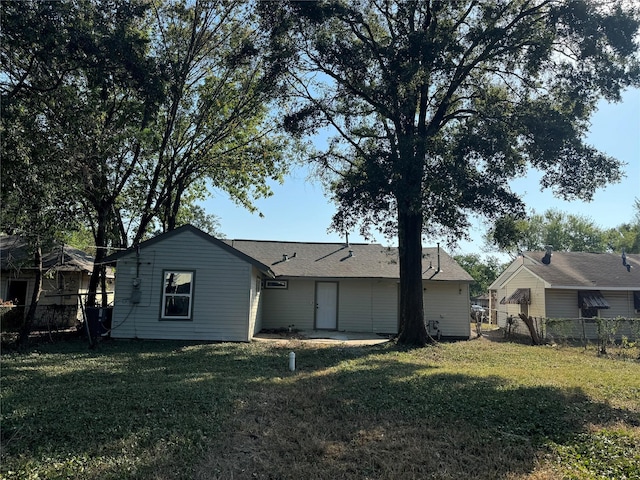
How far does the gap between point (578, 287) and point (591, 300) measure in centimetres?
84

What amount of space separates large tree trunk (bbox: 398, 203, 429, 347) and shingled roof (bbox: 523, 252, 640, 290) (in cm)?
797

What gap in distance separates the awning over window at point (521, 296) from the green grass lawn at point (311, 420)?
11168mm

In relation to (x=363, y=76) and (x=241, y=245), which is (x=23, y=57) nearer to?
(x=363, y=76)

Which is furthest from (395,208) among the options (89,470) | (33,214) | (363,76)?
(89,470)

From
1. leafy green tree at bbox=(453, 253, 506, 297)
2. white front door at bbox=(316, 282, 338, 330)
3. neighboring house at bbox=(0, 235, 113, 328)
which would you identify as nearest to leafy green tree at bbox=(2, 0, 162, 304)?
neighboring house at bbox=(0, 235, 113, 328)

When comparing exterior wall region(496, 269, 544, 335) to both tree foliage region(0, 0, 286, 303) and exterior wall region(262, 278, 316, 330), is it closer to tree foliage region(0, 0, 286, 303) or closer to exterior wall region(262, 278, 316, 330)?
exterior wall region(262, 278, 316, 330)

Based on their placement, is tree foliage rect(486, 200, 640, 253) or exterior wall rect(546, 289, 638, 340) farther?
tree foliage rect(486, 200, 640, 253)

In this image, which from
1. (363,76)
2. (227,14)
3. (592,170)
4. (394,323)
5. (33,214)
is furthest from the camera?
(394,323)

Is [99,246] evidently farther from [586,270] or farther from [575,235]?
[575,235]

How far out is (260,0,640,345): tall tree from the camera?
10922mm

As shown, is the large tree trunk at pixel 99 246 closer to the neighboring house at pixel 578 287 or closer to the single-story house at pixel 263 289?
the single-story house at pixel 263 289

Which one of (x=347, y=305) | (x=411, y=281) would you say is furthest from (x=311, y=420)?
(x=347, y=305)

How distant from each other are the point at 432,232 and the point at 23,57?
1178 cm

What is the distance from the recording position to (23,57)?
8.38m
